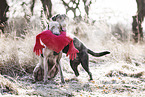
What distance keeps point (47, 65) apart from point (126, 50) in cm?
296

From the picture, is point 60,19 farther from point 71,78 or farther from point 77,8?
point 77,8

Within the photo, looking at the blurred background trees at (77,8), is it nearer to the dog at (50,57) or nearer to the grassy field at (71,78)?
the grassy field at (71,78)

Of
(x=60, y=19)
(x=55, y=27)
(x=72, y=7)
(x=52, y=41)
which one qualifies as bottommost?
(x=52, y=41)

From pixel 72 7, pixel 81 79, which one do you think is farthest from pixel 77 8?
pixel 81 79

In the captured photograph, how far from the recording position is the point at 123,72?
4.73 m

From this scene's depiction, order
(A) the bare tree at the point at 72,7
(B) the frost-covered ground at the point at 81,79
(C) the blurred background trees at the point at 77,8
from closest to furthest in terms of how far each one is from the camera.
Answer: (B) the frost-covered ground at the point at 81,79 < (C) the blurred background trees at the point at 77,8 < (A) the bare tree at the point at 72,7

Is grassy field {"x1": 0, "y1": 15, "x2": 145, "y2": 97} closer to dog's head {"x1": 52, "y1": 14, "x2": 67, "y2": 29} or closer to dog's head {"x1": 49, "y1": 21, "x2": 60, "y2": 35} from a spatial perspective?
dog's head {"x1": 49, "y1": 21, "x2": 60, "y2": 35}

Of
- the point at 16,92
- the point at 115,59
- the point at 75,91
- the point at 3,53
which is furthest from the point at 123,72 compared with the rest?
the point at 3,53

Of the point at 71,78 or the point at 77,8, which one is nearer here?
the point at 71,78

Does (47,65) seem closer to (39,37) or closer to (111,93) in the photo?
(39,37)

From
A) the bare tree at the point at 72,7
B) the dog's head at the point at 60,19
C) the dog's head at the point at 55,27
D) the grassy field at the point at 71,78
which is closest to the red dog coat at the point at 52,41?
the dog's head at the point at 55,27

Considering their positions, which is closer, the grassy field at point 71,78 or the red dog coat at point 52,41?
the grassy field at point 71,78

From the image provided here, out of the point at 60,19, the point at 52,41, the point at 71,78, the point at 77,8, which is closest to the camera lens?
the point at 52,41

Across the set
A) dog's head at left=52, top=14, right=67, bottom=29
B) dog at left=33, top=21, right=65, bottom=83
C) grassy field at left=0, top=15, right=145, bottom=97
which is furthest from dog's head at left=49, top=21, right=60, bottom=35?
grassy field at left=0, top=15, right=145, bottom=97
